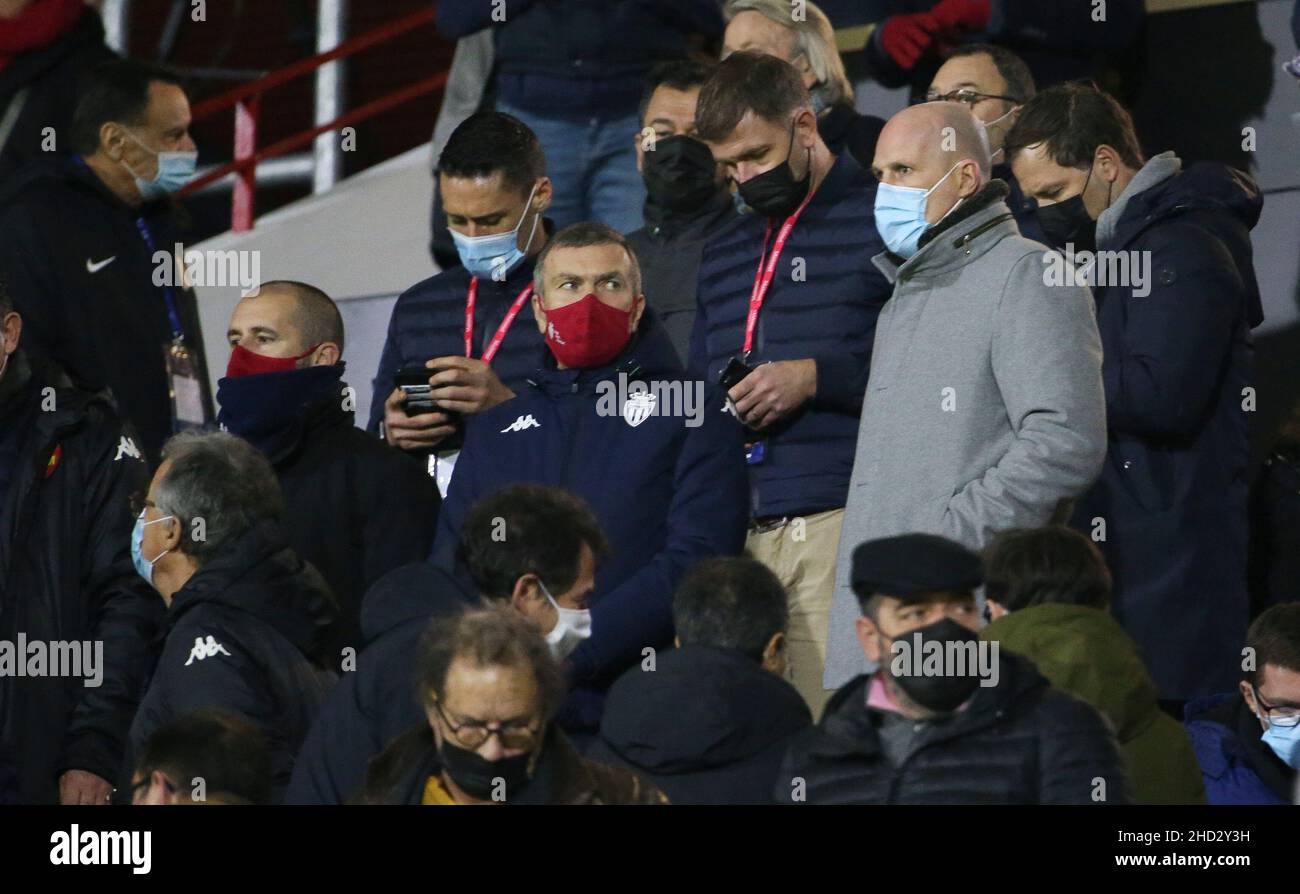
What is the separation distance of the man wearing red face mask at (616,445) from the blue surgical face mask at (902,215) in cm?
59

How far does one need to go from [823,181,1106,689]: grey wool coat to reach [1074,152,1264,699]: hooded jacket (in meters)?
0.45

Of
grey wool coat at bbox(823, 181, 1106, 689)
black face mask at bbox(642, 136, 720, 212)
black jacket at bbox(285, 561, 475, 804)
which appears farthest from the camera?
black face mask at bbox(642, 136, 720, 212)

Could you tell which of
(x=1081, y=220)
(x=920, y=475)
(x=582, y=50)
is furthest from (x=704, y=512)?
(x=582, y=50)

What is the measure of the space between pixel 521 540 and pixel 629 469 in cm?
79

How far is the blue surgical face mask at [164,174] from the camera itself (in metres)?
7.76

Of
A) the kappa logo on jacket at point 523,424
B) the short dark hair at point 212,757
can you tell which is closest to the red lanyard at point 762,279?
the kappa logo on jacket at point 523,424

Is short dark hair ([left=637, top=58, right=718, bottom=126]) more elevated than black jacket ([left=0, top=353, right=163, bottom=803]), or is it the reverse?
short dark hair ([left=637, top=58, right=718, bottom=126])

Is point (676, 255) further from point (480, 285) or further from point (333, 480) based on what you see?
point (333, 480)

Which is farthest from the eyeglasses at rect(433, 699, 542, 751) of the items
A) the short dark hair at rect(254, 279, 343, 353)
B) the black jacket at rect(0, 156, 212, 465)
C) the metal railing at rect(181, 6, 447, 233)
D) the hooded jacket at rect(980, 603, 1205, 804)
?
the metal railing at rect(181, 6, 447, 233)

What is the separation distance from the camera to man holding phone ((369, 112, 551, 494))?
673cm

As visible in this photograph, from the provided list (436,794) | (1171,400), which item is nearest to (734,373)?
(1171,400)

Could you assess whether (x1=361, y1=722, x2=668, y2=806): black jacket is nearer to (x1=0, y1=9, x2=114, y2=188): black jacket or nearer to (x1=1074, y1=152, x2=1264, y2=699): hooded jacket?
(x1=1074, y1=152, x2=1264, y2=699): hooded jacket
